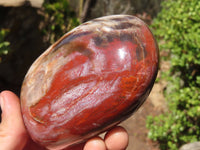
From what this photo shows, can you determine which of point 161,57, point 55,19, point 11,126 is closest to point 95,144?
point 11,126

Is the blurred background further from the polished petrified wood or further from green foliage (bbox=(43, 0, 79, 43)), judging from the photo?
the polished petrified wood

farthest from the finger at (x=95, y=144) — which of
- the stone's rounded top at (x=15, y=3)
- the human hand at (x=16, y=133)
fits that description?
the stone's rounded top at (x=15, y=3)

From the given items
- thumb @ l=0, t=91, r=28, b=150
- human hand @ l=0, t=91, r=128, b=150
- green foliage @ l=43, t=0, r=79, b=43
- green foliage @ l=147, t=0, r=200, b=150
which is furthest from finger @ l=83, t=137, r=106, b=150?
green foliage @ l=43, t=0, r=79, b=43

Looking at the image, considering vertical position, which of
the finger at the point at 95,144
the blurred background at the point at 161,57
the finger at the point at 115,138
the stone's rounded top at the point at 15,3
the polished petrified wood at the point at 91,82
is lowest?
the blurred background at the point at 161,57

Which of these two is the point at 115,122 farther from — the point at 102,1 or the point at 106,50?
the point at 102,1

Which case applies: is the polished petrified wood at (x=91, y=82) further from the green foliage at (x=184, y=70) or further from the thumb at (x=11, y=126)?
the green foliage at (x=184, y=70)

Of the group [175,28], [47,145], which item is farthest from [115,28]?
[175,28]
